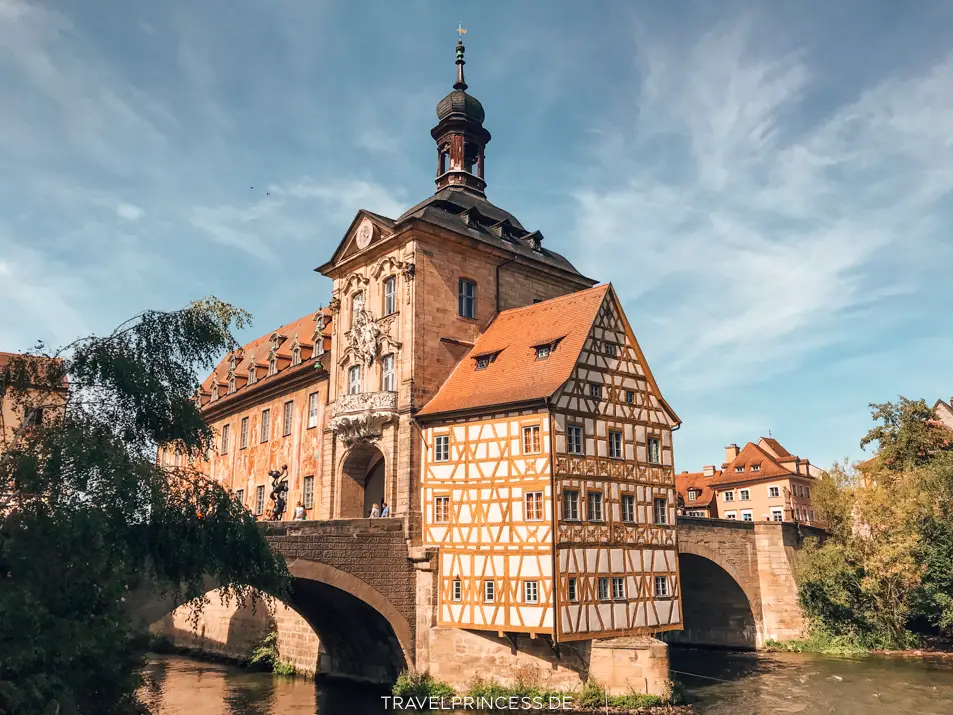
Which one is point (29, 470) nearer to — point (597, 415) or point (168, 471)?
point (168, 471)

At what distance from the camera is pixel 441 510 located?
2436 cm

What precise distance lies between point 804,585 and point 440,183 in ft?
71.4

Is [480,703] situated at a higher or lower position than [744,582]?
lower

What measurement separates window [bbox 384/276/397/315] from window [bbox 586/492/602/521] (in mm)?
9041

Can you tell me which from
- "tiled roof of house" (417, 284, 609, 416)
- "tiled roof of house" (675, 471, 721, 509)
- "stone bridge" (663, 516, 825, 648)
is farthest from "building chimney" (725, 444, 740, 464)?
"tiled roof of house" (417, 284, 609, 416)

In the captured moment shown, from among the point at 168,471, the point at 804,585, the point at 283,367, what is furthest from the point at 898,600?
the point at 168,471

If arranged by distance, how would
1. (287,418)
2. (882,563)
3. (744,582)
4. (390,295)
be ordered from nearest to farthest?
(390,295) < (882,563) < (744,582) < (287,418)

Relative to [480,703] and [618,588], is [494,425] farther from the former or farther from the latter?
[480,703]

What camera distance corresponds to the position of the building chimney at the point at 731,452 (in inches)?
2495

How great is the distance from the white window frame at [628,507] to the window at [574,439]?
2.29m

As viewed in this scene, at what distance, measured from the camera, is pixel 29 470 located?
39.0 feet

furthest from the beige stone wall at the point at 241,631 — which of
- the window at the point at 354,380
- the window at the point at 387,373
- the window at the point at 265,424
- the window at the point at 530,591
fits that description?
the window at the point at 530,591

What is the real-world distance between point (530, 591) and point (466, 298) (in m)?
10.4

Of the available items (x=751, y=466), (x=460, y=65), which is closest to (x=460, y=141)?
(x=460, y=65)
